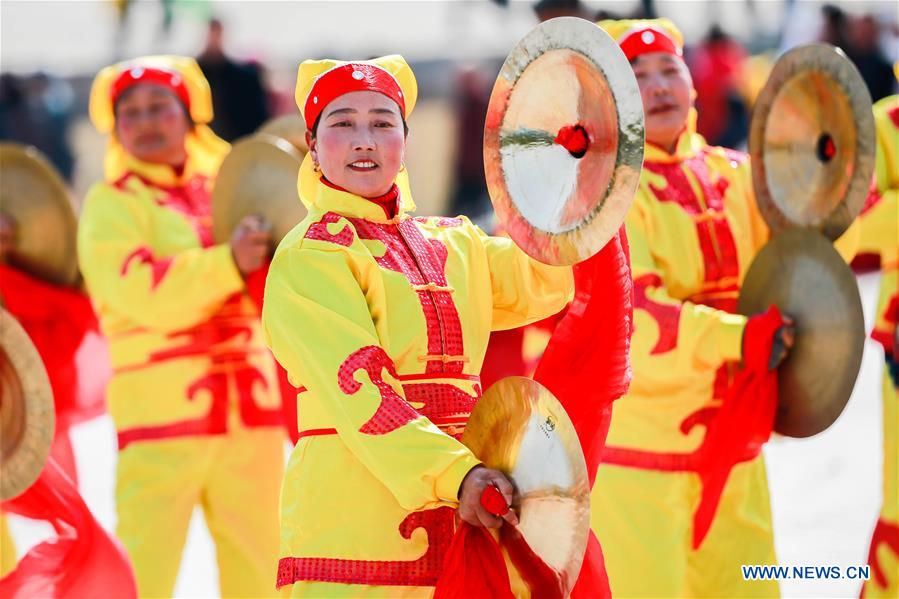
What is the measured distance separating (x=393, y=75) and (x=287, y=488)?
1029 millimetres

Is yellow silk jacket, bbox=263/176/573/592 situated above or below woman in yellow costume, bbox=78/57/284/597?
above

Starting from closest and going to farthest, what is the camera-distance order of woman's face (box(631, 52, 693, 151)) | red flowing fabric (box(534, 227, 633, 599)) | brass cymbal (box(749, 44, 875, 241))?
1. red flowing fabric (box(534, 227, 633, 599))
2. brass cymbal (box(749, 44, 875, 241))
3. woman's face (box(631, 52, 693, 151))

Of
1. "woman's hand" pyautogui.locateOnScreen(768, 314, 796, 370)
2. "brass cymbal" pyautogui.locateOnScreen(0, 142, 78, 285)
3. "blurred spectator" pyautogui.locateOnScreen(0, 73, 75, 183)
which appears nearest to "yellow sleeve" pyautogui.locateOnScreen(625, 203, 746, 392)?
"woman's hand" pyautogui.locateOnScreen(768, 314, 796, 370)

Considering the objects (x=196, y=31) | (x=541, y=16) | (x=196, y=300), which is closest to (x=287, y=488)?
(x=196, y=300)

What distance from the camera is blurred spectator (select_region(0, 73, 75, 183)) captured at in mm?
14211

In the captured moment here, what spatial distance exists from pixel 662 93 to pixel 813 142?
2.06ft

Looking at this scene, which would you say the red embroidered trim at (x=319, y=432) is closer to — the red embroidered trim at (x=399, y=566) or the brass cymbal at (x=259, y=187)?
the red embroidered trim at (x=399, y=566)

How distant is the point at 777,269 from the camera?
5.27 metres

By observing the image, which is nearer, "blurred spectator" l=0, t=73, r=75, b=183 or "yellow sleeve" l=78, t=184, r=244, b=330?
"yellow sleeve" l=78, t=184, r=244, b=330

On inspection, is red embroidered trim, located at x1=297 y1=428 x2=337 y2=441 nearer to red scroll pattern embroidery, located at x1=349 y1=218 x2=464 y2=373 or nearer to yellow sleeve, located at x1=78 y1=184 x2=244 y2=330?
red scroll pattern embroidery, located at x1=349 y1=218 x2=464 y2=373

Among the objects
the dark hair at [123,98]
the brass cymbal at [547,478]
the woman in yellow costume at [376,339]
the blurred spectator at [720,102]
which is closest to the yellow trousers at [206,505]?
the dark hair at [123,98]

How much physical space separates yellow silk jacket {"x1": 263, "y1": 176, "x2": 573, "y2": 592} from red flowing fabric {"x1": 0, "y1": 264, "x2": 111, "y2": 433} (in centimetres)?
254

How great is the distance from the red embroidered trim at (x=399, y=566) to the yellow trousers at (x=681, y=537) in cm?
145

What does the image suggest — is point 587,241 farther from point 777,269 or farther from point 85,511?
point 85,511
